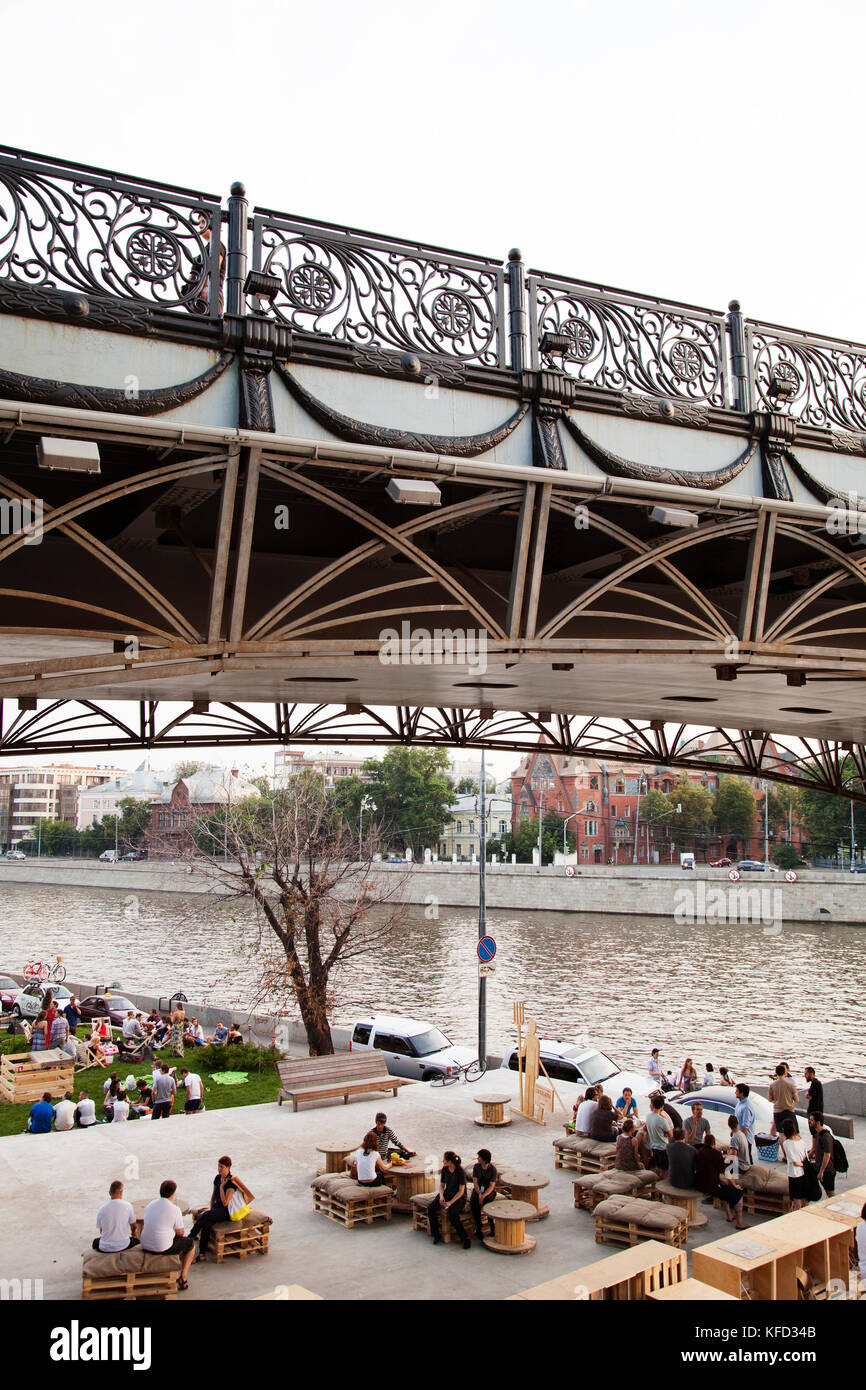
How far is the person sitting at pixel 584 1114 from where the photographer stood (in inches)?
523

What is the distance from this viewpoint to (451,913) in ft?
192

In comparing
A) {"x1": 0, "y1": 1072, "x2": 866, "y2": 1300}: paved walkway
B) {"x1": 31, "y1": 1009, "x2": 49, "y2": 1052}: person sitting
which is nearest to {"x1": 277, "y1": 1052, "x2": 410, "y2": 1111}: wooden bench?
{"x1": 0, "y1": 1072, "x2": 866, "y2": 1300}: paved walkway

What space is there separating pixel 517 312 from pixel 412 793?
8616 centimetres

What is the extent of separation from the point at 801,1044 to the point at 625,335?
2211 cm

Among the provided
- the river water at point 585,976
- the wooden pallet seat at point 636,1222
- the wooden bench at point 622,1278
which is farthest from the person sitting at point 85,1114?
the river water at point 585,976

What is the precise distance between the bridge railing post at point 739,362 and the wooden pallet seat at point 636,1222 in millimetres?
7669

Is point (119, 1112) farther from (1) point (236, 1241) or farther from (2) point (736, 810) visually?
(2) point (736, 810)

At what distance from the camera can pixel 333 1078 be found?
54.7 ft

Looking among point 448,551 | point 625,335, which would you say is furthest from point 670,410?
point 448,551

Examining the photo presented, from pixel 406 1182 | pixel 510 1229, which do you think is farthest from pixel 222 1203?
pixel 510 1229

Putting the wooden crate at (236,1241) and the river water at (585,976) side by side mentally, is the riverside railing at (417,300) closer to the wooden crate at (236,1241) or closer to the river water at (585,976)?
the wooden crate at (236,1241)

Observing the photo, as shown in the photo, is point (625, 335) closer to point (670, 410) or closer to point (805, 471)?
point (670, 410)
